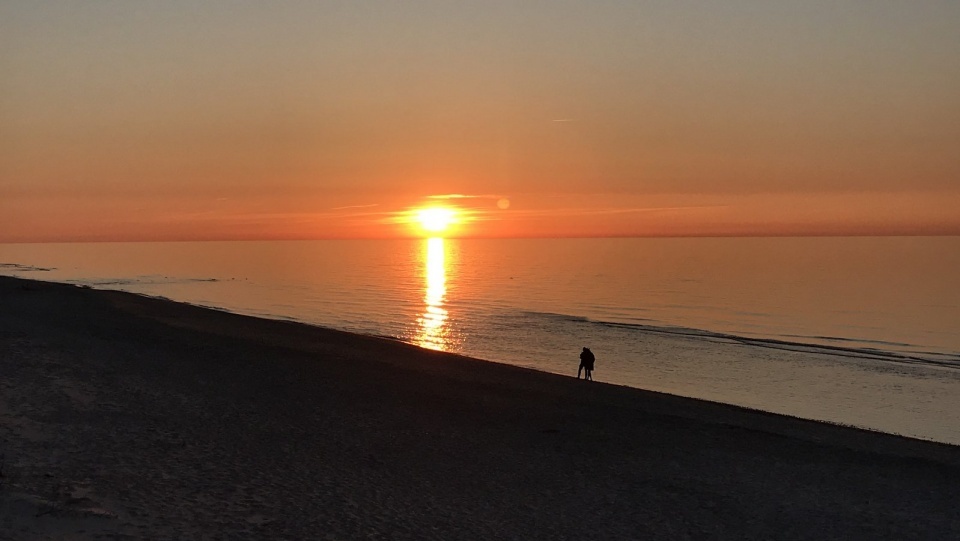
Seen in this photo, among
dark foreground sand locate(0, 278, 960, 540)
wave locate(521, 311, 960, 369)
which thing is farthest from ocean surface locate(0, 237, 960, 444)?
dark foreground sand locate(0, 278, 960, 540)

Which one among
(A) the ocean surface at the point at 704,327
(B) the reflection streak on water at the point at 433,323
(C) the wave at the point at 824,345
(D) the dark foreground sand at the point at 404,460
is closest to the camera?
(D) the dark foreground sand at the point at 404,460

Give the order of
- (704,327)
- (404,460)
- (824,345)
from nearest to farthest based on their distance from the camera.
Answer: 1. (404,460)
2. (824,345)
3. (704,327)

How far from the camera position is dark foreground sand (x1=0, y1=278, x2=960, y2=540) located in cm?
1193

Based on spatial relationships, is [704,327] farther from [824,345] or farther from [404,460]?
[404,460]

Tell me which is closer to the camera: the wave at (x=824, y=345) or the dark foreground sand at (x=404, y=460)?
the dark foreground sand at (x=404, y=460)

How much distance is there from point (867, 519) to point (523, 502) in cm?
700

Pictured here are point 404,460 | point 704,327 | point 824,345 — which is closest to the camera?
point 404,460

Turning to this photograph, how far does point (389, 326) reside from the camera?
58375 mm

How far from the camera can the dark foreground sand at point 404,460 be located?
11930mm

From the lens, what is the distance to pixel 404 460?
16188 millimetres

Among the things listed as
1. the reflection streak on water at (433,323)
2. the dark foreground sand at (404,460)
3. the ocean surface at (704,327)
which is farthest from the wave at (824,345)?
the dark foreground sand at (404,460)

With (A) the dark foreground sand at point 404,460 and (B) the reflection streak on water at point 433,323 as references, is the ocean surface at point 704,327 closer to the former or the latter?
(B) the reflection streak on water at point 433,323

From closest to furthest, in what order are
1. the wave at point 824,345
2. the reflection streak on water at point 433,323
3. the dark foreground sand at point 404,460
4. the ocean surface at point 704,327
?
the dark foreground sand at point 404,460, the ocean surface at point 704,327, the wave at point 824,345, the reflection streak on water at point 433,323

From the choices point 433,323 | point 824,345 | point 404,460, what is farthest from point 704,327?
point 404,460
